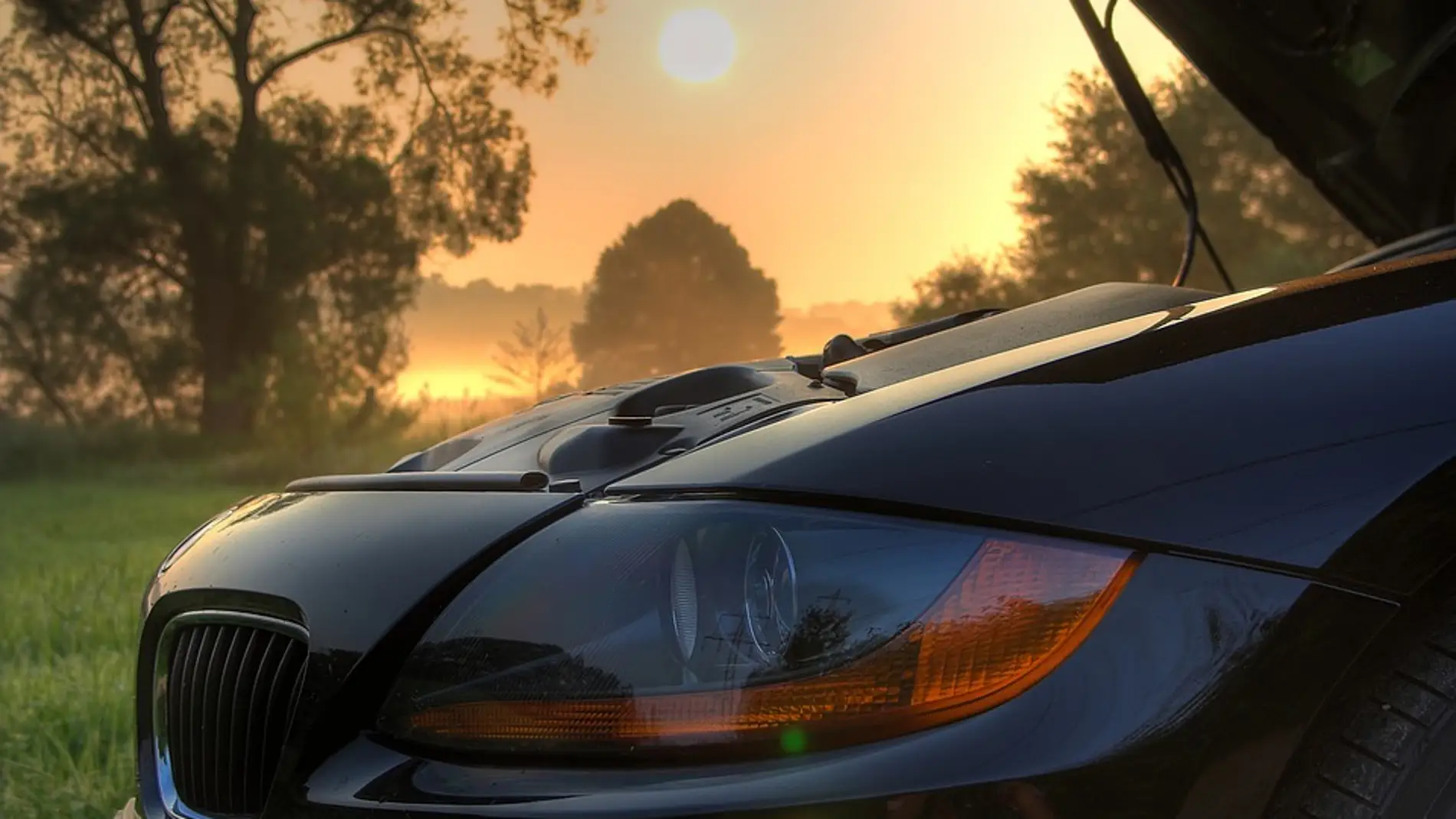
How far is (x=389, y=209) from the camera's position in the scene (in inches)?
836

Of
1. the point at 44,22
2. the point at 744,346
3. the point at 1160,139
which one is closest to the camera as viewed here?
the point at 1160,139

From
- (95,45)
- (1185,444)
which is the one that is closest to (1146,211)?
(95,45)

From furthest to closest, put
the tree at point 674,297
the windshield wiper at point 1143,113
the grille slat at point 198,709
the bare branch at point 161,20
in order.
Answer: the tree at point 674,297 < the bare branch at point 161,20 < the windshield wiper at point 1143,113 < the grille slat at point 198,709

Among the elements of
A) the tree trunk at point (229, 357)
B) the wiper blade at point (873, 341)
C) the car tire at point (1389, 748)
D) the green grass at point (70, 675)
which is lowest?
the green grass at point (70, 675)

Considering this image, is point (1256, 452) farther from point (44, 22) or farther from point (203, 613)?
point (44, 22)

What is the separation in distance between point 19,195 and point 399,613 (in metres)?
22.5

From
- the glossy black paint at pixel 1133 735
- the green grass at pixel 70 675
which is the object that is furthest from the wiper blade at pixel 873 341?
the green grass at pixel 70 675

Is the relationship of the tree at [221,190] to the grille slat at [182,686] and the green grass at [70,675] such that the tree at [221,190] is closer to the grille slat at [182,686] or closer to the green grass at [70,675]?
the green grass at [70,675]

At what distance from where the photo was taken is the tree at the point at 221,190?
19.8 m

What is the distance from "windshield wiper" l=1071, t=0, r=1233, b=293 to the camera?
9.03 feet

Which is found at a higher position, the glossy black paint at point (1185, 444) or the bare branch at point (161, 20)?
the bare branch at point (161, 20)

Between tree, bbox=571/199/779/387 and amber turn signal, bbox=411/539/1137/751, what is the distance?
22.0 m

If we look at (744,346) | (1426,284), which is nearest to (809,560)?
(1426,284)

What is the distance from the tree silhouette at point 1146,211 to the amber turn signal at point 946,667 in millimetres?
19880
